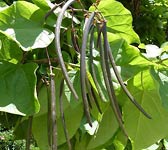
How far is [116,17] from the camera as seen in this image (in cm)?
68

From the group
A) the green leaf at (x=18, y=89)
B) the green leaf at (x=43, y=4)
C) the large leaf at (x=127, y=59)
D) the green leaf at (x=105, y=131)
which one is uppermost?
the green leaf at (x=43, y=4)

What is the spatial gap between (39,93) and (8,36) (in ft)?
0.35

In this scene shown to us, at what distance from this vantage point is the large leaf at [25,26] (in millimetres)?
590

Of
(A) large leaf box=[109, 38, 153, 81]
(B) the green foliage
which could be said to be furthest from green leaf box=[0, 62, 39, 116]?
(A) large leaf box=[109, 38, 153, 81]

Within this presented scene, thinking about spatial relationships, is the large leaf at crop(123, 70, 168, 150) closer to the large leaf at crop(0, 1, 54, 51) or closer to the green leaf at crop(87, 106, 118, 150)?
the green leaf at crop(87, 106, 118, 150)

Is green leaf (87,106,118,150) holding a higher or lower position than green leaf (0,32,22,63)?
lower

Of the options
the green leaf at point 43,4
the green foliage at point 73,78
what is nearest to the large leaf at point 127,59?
the green foliage at point 73,78

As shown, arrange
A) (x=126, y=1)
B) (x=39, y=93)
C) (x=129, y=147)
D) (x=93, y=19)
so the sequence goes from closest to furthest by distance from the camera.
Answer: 1. (x=93, y=19)
2. (x=39, y=93)
3. (x=129, y=147)
4. (x=126, y=1)

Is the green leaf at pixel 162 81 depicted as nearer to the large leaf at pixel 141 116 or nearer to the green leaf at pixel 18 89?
the large leaf at pixel 141 116

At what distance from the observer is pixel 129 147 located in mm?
840

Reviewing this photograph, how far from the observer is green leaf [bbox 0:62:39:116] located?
596 millimetres

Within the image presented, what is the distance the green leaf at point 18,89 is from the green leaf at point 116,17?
136mm

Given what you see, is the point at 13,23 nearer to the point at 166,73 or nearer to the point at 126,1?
the point at 166,73

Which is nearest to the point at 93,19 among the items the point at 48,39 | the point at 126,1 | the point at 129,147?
the point at 48,39
